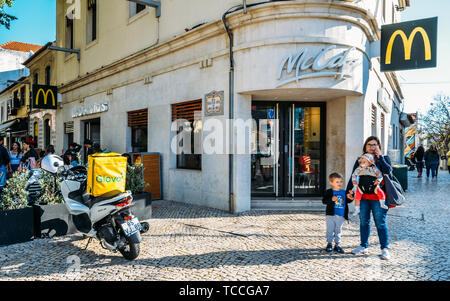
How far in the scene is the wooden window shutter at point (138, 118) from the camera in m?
11.1

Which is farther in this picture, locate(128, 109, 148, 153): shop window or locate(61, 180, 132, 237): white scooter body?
locate(128, 109, 148, 153): shop window

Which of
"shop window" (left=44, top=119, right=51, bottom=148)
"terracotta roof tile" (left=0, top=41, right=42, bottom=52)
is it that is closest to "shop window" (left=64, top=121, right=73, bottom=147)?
"shop window" (left=44, top=119, right=51, bottom=148)

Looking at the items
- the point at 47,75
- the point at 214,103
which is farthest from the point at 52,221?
the point at 47,75

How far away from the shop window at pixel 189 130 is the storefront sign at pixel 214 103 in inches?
20.6

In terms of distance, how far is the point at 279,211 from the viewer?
7914mm

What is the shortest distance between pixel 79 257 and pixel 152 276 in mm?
1370

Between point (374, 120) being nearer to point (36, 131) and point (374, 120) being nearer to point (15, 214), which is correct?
point (15, 214)

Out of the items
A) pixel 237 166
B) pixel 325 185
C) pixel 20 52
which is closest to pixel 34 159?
pixel 237 166

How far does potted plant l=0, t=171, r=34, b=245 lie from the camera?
5.22m

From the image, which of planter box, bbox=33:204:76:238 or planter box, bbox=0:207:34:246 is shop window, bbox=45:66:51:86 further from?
planter box, bbox=0:207:34:246

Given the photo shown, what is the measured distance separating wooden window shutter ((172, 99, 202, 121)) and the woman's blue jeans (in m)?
5.30

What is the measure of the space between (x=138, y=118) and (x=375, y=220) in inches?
341

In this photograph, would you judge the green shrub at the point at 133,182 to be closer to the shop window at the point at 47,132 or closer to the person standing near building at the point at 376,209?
the person standing near building at the point at 376,209
